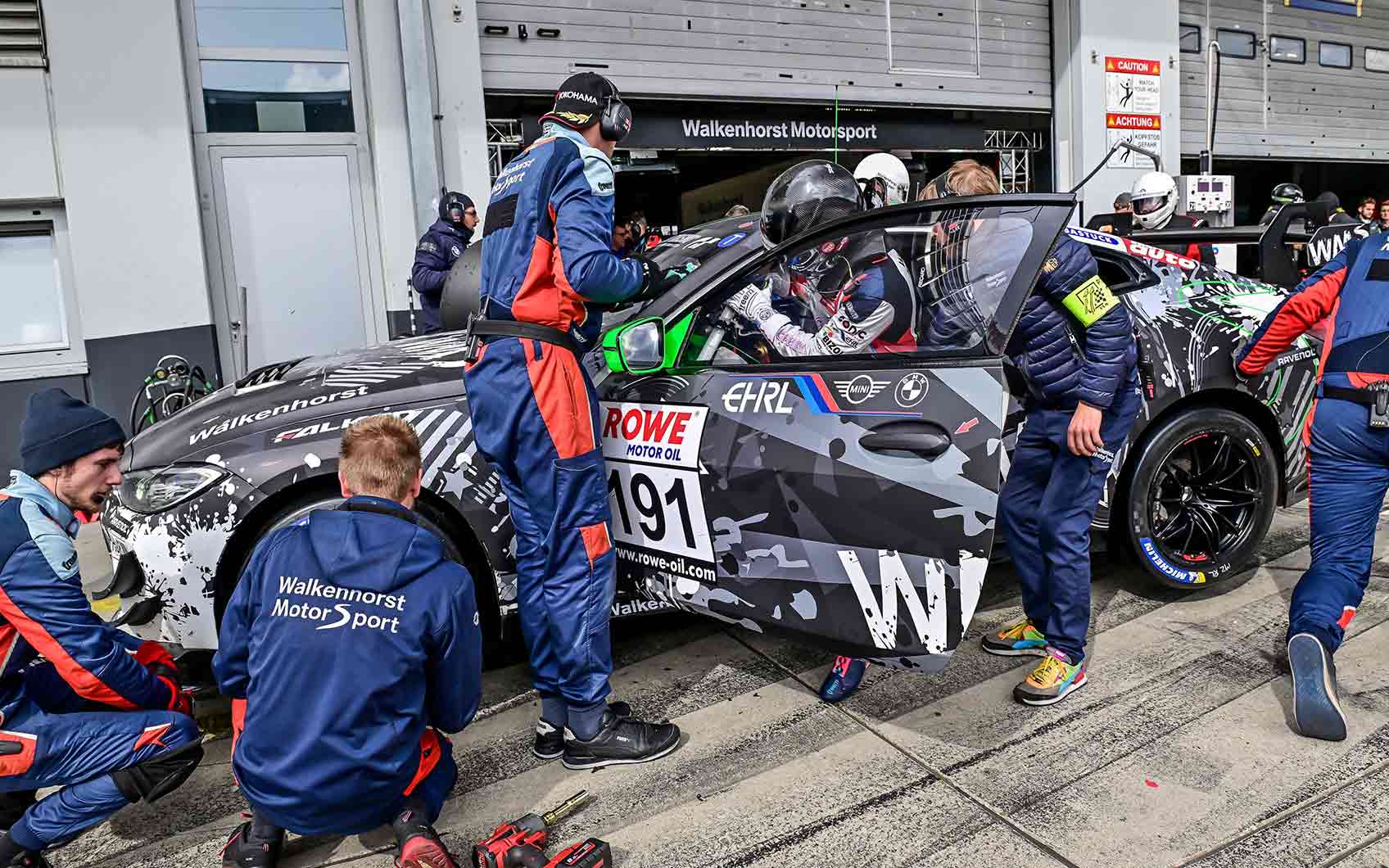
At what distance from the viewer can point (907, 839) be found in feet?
7.64

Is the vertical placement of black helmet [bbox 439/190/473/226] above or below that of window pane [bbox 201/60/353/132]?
below

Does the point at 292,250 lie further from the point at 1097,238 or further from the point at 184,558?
the point at 1097,238

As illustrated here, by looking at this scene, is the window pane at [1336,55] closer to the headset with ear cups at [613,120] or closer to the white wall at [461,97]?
the white wall at [461,97]

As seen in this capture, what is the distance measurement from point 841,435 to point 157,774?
6.37 ft

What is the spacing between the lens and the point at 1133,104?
11.7 m

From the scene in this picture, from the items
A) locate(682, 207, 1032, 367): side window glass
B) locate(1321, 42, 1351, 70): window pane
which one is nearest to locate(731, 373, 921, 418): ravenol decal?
locate(682, 207, 1032, 367): side window glass

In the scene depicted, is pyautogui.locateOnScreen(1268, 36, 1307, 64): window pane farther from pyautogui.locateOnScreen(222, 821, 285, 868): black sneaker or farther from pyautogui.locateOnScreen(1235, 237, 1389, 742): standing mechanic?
pyautogui.locateOnScreen(222, 821, 285, 868): black sneaker

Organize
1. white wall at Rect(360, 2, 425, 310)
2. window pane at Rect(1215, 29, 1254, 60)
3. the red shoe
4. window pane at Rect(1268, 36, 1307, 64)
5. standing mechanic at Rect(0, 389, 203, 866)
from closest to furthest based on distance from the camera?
the red shoe < standing mechanic at Rect(0, 389, 203, 866) < white wall at Rect(360, 2, 425, 310) < window pane at Rect(1215, 29, 1254, 60) < window pane at Rect(1268, 36, 1307, 64)

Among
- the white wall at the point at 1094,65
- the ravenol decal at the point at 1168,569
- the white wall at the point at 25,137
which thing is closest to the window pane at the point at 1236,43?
the white wall at the point at 1094,65

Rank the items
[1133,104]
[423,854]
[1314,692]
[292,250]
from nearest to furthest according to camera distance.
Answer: [423,854], [1314,692], [292,250], [1133,104]

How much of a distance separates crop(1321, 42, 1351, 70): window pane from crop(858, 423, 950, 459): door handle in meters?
15.2

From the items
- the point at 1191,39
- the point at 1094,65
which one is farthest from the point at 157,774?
the point at 1191,39

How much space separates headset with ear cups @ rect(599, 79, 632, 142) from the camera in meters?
2.87

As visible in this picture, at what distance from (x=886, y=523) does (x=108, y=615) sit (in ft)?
11.1
